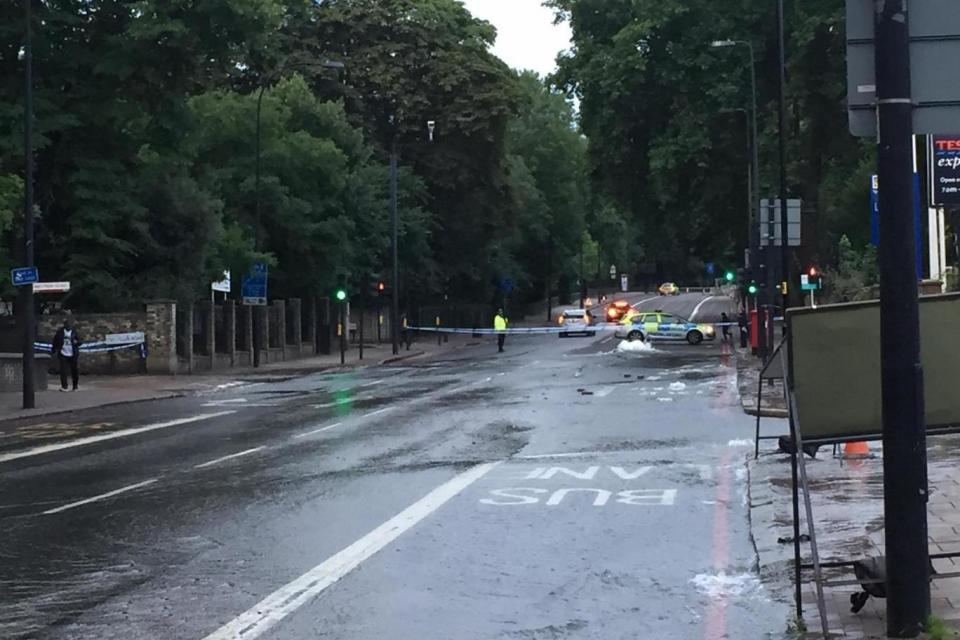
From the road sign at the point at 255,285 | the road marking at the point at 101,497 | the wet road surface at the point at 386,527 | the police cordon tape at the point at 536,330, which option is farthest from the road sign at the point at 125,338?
the police cordon tape at the point at 536,330

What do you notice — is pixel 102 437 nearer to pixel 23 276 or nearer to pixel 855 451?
pixel 23 276

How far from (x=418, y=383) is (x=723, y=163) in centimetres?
2605

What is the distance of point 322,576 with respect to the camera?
936 cm

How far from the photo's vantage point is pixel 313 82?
63750mm

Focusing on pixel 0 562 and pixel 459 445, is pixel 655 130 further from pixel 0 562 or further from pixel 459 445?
pixel 0 562

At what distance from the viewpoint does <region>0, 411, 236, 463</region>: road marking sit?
1819cm

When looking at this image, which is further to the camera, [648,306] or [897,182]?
[648,306]

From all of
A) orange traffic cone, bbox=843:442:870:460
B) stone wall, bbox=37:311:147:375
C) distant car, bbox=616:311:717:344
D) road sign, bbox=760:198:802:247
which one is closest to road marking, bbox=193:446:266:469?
orange traffic cone, bbox=843:442:870:460

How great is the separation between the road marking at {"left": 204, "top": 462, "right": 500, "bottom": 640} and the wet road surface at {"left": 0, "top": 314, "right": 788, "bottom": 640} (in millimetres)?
28

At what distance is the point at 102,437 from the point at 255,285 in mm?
24903

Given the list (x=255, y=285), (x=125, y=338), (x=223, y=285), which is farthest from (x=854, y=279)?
(x=125, y=338)

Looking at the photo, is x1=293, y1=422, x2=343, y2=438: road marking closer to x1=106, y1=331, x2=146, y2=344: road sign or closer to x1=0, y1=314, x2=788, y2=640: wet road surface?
x1=0, y1=314, x2=788, y2=640: wet road surface

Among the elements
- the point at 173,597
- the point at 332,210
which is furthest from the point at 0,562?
the point at 332,210

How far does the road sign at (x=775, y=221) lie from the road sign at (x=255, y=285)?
61.1 feet
